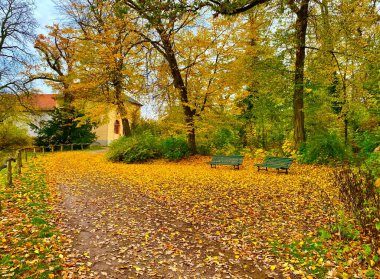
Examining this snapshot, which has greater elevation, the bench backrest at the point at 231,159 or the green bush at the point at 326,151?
the green bush at the point at 326,151

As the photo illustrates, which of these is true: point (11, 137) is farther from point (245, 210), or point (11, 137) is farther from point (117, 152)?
point (245, 210)

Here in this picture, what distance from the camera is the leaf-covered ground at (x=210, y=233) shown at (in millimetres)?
4156

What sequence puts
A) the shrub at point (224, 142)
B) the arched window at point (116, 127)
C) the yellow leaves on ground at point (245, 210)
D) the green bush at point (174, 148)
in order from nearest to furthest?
1. the yellow leaves on ground at point (245, 210)
2. the green bush at point (174, 148)
3. the shrub at point (224, 142)
4. the arched window at point (116, 127)

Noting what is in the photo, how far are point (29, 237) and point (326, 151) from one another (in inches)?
463

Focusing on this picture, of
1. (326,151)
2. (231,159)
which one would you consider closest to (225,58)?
(231,159)

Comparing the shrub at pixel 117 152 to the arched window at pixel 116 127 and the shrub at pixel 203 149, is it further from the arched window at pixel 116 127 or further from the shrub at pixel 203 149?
the arched window at pixel 116 127

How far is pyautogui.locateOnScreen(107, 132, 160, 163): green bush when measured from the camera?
675 inches

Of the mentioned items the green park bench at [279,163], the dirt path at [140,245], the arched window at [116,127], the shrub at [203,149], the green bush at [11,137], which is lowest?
the dirt path at [140,245]

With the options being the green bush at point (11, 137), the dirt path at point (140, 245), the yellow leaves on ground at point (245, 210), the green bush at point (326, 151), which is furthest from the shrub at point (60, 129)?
the dirt path at point (140, 245)

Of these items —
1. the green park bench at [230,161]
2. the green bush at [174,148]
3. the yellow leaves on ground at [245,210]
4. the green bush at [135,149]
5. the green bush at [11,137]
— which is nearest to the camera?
the yellow leaves on ground at [245,210]

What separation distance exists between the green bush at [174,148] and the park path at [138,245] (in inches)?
354

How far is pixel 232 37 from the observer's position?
1467 centimetres

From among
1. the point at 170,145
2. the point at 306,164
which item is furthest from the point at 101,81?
the point at 306,164

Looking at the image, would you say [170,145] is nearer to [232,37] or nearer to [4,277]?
[232,37]
